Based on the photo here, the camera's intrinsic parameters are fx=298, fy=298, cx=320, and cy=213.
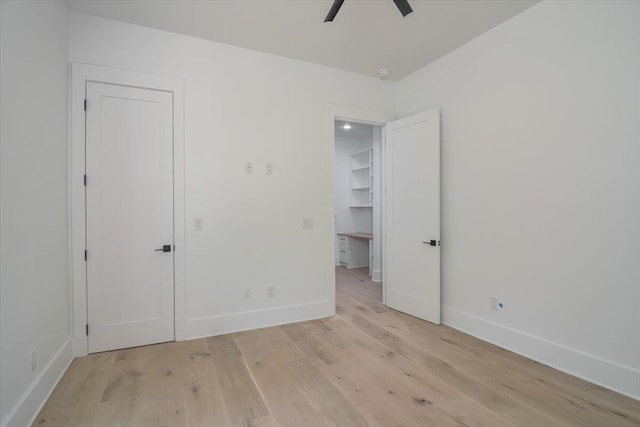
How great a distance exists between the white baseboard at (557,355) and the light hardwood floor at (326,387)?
7 centimetres

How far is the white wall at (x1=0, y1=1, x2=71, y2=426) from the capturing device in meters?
1.57

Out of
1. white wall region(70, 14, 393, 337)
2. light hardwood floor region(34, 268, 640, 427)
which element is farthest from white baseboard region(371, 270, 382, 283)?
light hardwood floor region(34, 268, 640, 427)

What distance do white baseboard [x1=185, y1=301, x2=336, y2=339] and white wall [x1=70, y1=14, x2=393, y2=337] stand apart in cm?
1

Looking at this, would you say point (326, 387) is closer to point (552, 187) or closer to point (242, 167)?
point (242, 167)

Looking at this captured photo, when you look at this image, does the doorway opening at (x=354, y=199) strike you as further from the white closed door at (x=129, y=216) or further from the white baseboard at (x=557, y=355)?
the white closed door at (x=129, y=216)

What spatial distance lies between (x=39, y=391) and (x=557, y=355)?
364cm

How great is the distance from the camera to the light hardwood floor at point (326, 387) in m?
1.77

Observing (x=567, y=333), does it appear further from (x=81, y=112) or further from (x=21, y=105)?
(x=81, y=112)

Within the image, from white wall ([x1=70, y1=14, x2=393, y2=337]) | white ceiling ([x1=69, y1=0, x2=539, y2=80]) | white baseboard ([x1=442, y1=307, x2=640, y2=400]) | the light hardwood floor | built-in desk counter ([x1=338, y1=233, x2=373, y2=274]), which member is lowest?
the light hardwood floor

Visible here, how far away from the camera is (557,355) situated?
2.33m

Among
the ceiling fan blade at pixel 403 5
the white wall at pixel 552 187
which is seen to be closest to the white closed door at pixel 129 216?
the ceiling fan blade at pixel 403 5

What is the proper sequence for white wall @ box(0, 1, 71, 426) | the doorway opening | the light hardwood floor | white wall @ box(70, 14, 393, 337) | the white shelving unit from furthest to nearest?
1. the white shelving unit
2. the doorway opening
3. white wall @ box(70, 14, 393, 337)
4. the light hardwood floor
5. white wall @ box(0, 1, 71, 426)

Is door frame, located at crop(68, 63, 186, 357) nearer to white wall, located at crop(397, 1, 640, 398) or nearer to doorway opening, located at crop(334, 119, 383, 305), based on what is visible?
white wall, located at crop(397, 1, 640, 398)

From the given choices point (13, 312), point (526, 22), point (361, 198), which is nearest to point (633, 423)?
point (526, 22)
